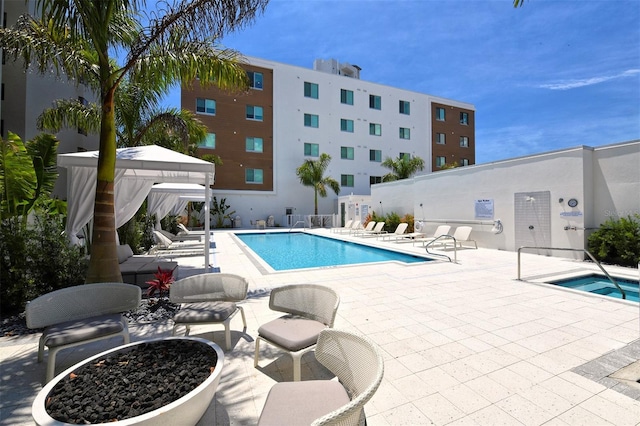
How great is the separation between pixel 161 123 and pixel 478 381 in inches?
410

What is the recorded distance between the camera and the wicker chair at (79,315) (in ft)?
9.51

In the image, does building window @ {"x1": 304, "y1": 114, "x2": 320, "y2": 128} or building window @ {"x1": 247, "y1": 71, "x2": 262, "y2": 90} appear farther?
building window @ {"x1": 304, "y1": 114, "x2": 320, "y2": 128}

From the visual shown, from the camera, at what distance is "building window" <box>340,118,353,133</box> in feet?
101

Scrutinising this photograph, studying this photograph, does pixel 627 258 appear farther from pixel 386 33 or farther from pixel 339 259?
pixel 386 33

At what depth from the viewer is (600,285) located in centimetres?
734

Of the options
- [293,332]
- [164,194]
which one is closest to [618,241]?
[293,332]

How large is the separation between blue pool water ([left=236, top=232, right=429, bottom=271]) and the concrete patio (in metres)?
4.56

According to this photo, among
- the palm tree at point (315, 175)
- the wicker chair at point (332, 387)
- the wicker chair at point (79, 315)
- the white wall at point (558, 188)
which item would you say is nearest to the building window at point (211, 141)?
the palm tree at point (315, 175)

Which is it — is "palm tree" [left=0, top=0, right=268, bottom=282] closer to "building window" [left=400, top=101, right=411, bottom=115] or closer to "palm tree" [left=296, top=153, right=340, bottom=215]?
"palm tree" [left=296, top=153, right=340, bottom=215]

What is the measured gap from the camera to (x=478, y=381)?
9.34 feet

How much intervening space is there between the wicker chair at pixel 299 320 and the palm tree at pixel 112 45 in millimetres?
3030

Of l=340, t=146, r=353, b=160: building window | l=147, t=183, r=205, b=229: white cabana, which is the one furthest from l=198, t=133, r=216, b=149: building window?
l=340, t=146, r=353, b=160: building window

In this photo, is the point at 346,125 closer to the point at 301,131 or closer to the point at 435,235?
the point at 301,131

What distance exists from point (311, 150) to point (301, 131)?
2.12 meters
